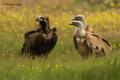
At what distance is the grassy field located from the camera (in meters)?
12.0

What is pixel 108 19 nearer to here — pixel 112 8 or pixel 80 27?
pixel 112 8

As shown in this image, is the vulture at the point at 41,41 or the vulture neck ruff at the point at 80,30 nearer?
the vulture neck ruff at the point at 80,30

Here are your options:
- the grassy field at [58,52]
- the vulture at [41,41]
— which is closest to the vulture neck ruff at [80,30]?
the grassy field at [58,52]

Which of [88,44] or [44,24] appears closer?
[88,44]

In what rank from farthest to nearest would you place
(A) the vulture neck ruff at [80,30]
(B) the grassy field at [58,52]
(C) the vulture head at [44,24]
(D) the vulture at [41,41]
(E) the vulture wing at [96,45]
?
(C) the vulture head at [44,24]
(D) the vulture at [41,41]
(A) the vulture neck ruff at [80,30]
(E) the vulture wing at [96,45]
(B) the grassy field at [58,52]

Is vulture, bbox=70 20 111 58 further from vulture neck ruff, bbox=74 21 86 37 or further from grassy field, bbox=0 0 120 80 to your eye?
grassy field, bbox=0 0 120 80

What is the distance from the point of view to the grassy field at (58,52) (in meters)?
12.0

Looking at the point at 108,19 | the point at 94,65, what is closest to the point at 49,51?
the point at 94,65

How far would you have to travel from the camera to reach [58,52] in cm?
1579

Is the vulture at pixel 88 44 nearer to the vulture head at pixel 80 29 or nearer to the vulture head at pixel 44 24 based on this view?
the vulture head at pixel 80 29

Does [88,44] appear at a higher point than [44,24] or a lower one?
lower

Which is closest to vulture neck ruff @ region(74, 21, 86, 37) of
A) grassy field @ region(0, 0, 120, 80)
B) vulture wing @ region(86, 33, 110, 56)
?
vulture wing @ region(86, 33, 110, 56)

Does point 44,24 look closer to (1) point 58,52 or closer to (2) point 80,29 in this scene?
(1) point 58,52

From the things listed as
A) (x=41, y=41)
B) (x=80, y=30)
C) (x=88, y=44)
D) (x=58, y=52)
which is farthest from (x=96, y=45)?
(x=58, y=52)
